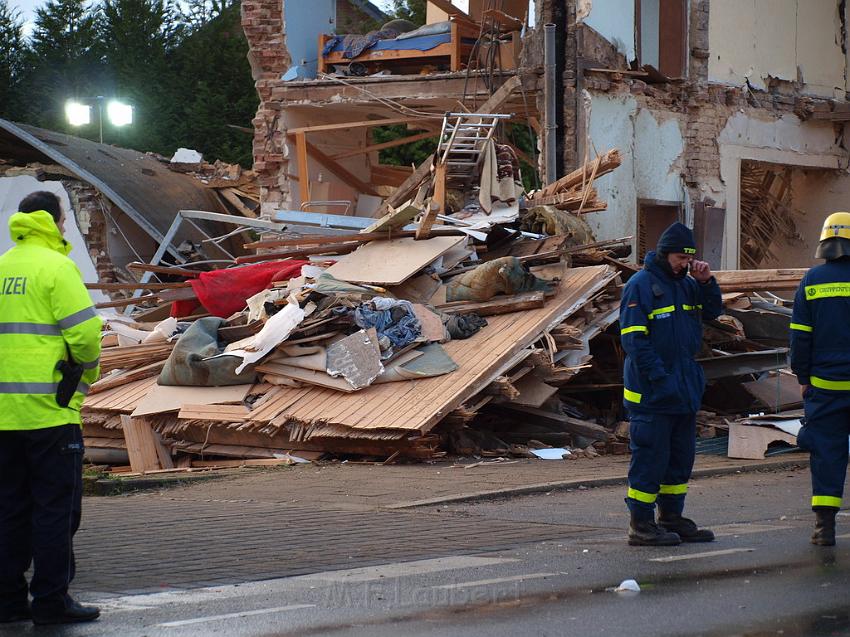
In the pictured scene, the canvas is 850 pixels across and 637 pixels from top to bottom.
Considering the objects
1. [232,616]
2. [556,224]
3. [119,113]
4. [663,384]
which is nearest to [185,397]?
[556,224]

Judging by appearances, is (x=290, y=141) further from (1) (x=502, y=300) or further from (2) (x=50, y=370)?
(2) (x=50, y=370)

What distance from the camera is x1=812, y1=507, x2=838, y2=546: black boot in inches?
285

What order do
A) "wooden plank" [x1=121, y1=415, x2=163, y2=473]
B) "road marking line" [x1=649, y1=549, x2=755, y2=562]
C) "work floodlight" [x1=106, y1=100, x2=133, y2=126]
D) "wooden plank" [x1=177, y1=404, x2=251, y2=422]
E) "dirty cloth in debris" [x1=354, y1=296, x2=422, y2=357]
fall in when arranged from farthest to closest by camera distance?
"work floodlight" [x1=106, y1=100, x2=133, y2=126]
"wooden plank" [x1=121, y1=415, x2=163, y2=473]
"dirty cloth in debris" [x1=354, y1=296, x2=422, y2=357]
"wooden plank" [x1=177, y1=404, x2=251, y2=422]
"road marking line" [x1=649, y1=549, x2=755, y2=562]

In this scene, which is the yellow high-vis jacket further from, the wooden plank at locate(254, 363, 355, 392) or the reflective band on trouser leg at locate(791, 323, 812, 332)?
the wooden plank at locate(254, 363, 355, 392)

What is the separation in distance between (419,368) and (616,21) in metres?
9.33

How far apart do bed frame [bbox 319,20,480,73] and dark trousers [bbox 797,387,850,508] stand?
1402 cm

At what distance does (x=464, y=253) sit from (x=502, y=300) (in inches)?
56.1

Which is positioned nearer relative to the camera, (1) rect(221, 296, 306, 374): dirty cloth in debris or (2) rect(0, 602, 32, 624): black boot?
(2) rect(0, 602, 32, 624): black boot

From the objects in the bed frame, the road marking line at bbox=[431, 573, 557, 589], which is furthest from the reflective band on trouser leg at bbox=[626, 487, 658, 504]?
the bed frame

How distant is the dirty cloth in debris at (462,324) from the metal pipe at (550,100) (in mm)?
6042

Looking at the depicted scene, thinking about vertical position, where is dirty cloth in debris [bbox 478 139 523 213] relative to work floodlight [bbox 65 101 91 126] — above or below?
below

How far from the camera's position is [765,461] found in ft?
40.6

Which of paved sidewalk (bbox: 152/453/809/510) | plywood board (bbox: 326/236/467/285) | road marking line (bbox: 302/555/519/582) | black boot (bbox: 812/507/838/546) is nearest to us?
road marking line (bbox: 302/555/519/582)

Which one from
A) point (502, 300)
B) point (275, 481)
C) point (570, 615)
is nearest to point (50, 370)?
point (570, 615)
